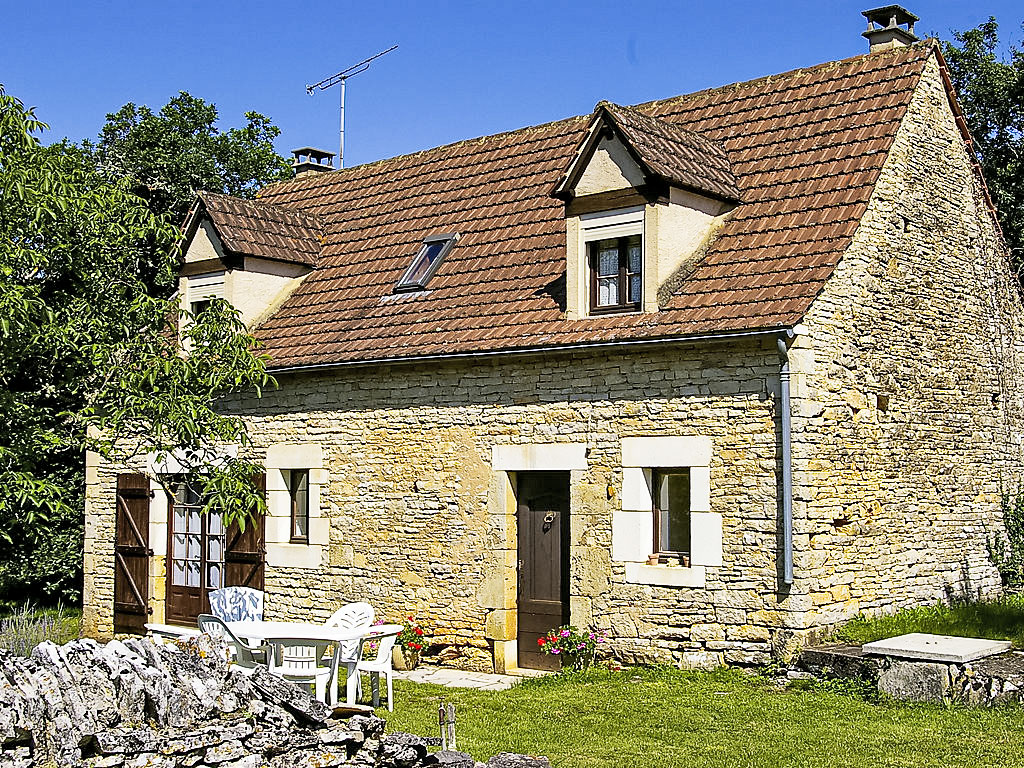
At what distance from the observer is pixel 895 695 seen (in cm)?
967

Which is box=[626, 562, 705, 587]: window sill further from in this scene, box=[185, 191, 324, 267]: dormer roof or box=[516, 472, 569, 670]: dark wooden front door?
box=[185, 191, 324, 267]: dormer roof

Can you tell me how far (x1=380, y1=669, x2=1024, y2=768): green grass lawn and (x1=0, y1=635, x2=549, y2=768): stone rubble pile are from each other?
4.90ft

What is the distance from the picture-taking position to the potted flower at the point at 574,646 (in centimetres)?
1166

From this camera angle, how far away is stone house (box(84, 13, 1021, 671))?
11.0 metres

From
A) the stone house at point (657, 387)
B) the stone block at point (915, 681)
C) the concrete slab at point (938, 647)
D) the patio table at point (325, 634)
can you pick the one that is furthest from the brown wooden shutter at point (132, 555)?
the stone block at point (915, 681)

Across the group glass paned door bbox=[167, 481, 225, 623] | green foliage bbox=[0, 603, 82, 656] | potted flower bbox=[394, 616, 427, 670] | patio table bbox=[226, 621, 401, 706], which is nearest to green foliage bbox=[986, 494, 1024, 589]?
potted flower bbox=[394, 616, 427, 670]

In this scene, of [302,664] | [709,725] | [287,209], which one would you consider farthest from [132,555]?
[709,725]

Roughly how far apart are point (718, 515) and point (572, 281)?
2776 millimetres

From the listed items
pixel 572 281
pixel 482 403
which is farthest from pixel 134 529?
pixel 572 281

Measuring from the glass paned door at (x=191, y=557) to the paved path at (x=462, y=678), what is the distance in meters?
3.40

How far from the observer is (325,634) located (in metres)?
9.91

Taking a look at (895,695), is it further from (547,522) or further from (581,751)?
(547,522)

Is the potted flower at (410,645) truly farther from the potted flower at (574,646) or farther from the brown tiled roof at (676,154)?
the brown tiled roof at (676,154)

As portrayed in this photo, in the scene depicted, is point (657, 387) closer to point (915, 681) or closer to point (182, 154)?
point (915, 681)
